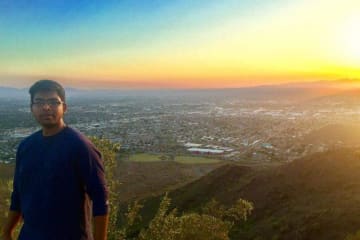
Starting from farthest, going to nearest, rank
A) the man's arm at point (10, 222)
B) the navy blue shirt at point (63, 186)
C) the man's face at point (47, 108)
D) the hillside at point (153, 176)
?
the hillside at point (153, 176) < the man's arm at point (10, 222) < the man's face at point (47, 108) < the navy blue shirt at point (63, 186)

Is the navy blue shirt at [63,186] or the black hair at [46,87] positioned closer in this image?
the navy blue shirt at [63,186]

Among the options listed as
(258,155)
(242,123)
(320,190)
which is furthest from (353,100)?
(320,190)

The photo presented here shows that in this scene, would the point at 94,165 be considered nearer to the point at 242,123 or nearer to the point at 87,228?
the point at 87,228

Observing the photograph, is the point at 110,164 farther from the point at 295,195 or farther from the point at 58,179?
the point at 295,195

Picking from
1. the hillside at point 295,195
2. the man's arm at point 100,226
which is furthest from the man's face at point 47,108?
the hillside at point 295,195

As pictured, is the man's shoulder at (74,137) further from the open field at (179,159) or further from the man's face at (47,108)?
the open field at (179,159)

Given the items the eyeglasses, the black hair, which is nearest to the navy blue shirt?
the eyeglasses

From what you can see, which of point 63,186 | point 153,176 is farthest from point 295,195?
point 153,176
